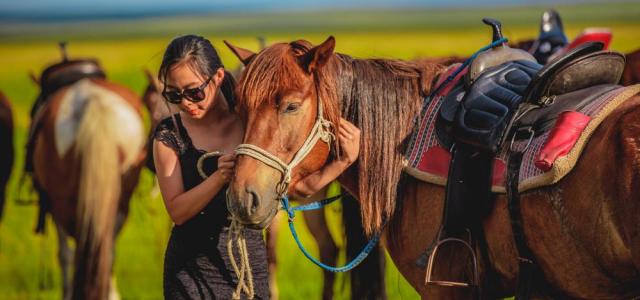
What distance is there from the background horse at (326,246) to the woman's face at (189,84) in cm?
108

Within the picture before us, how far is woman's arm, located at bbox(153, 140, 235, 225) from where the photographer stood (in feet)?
10.2

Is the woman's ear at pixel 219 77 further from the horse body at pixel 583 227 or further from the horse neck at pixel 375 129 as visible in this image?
the horse body at pixel 583 227

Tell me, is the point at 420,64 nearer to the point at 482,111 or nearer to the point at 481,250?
the point at 482,111

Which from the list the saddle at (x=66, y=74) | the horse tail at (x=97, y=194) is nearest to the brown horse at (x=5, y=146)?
the saddle at (x=66, y=74)

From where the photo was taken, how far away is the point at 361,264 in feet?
17.1

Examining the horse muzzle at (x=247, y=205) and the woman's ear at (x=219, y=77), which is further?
the woman's ear at (x=219, y=77)

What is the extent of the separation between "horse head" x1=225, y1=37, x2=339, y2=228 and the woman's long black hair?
0.52 feet

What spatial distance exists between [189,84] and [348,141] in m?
0.68

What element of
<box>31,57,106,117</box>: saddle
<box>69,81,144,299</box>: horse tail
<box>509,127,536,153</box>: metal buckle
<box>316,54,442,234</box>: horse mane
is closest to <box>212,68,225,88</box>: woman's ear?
<box>316,54,442,234</box>: horse mane

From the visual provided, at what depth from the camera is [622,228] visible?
2.76 m

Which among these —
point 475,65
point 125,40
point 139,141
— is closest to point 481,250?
point 475,65

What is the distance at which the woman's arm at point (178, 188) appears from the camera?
3105 mm

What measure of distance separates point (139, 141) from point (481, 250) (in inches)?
158

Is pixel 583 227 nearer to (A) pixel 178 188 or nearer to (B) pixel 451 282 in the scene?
(B) pixel 451 282
